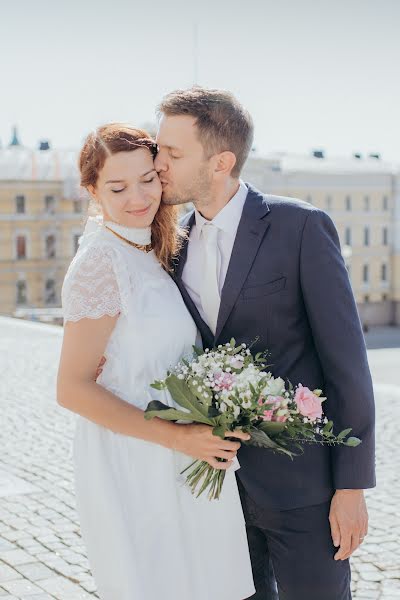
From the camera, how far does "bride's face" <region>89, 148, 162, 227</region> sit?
3.13m

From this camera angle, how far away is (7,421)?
10.1 m

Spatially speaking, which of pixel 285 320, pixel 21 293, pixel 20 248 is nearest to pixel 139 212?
pixel 285 320

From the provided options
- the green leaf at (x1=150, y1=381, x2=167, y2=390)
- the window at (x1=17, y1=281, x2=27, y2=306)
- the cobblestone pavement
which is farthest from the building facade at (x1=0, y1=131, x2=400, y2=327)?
the green leaf at (x1=150, y1=381, x2=167, y2=390)

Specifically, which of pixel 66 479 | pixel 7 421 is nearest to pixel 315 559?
pixel 66 479

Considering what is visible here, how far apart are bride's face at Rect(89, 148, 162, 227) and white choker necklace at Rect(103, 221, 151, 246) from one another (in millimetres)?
17

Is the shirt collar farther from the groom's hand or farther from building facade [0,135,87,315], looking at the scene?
building facade [0,135,87,315]

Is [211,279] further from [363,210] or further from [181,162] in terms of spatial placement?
[363,210]

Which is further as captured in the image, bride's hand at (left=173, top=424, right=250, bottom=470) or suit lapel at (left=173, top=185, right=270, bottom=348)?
suit lapel at (left=173, top=185, right=270, bottom=348)

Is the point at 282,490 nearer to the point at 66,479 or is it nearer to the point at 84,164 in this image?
the point at 84,164

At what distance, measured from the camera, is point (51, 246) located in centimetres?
5900

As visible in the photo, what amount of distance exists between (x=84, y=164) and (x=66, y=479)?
4.65m

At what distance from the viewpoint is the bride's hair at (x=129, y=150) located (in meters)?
3.11

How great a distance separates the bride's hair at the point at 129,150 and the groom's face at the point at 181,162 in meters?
0.07

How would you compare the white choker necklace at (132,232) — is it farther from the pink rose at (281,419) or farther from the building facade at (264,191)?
the building facade at (264,191)
